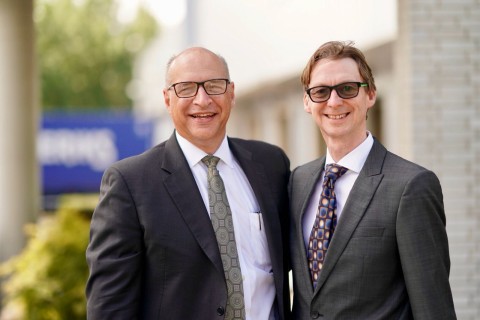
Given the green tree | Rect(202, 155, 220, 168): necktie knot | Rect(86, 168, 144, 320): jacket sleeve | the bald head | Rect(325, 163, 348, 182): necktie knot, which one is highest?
the green tree

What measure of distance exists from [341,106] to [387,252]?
61 cm

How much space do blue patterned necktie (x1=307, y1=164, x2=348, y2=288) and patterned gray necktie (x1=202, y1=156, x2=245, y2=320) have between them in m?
0.30

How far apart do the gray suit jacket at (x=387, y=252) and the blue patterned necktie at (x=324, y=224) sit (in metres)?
Result: 0.06

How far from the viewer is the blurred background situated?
5426 mm

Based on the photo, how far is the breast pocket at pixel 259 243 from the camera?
3.34m

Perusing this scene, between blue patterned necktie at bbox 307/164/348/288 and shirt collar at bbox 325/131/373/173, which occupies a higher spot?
shirt collar at bbox 325/131/373/173

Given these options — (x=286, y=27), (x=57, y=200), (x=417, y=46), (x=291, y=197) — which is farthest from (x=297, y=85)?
(x=291, y=197)

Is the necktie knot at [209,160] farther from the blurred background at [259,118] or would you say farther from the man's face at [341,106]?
the blurred background at [259,118]

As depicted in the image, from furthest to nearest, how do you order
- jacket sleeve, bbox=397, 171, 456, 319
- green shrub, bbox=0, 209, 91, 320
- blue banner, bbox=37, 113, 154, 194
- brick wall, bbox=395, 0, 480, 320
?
1. blue banner, bbox=37, 113, 154, 194
2. green shrub, bbox=0, 209, 91, 320
3. brick wall, bbox=395, 0, 480, 320
4. jacket sleeve, bbox=397, 171, 456, 319

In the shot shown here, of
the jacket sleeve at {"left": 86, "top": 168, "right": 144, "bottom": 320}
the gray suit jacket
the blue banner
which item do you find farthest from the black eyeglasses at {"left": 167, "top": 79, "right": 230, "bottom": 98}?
the blue banner

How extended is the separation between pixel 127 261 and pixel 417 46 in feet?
10.0

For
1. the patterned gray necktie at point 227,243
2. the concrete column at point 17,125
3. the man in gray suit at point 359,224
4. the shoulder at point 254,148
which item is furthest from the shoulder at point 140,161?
the concrete column at point 17,125

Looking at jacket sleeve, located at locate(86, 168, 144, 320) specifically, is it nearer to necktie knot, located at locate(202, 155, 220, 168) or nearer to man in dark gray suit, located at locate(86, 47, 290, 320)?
man in dark gray suit, located at locate(86, 47, 290, 320)

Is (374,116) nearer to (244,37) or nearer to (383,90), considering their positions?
(383,90)
